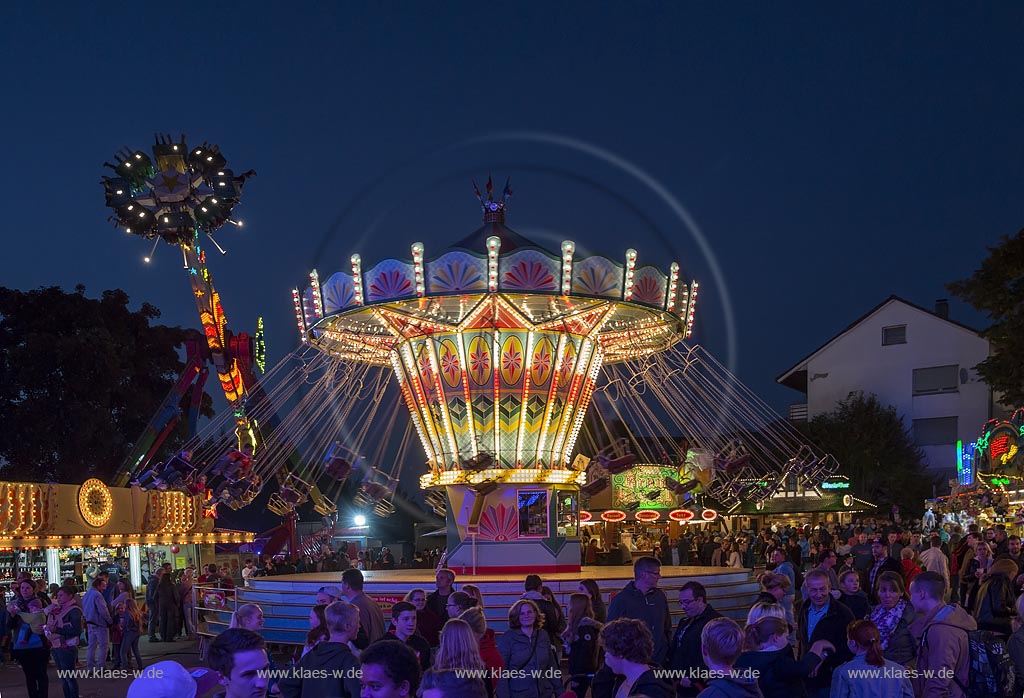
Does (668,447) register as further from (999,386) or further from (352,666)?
(352,666)

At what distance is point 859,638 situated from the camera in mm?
6645

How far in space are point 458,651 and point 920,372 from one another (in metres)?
44.4

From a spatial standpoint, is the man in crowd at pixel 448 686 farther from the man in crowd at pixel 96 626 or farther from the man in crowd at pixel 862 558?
the man in crowd at pixel 862 558

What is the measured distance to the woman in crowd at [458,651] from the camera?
6.02 m

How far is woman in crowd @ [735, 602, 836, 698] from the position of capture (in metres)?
6.29

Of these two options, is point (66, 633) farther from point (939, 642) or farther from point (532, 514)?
point (532, 514)

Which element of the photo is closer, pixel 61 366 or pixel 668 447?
pixel 61 366

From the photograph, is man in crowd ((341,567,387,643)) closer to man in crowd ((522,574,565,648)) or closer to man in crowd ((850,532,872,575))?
man in crowd ((522,574,565,648))

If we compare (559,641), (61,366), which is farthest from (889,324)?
(559,641)

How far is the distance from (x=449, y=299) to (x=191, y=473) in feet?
23.3

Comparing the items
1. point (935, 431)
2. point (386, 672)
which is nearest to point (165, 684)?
point (386, 672)

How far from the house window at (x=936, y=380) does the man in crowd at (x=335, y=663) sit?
4356cm

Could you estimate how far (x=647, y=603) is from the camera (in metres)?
9.14

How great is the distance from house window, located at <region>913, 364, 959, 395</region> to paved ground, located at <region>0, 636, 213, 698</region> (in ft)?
114
